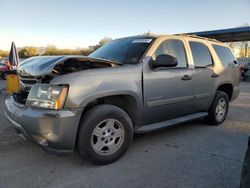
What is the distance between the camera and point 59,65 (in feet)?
10.5

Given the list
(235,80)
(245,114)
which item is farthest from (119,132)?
Answer: (245,114)

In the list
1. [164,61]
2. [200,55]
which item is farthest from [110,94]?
[200,55]

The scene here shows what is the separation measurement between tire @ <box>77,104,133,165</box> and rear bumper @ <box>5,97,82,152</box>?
0.49ft

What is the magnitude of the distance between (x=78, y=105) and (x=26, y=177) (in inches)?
43.6

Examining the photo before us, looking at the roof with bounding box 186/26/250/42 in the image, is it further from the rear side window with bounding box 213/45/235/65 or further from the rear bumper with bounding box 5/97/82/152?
the rear bumper with bounding box 5/97/82/152

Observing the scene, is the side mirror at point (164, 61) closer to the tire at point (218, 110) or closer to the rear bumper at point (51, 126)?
the rear bumper at point (51, 126)

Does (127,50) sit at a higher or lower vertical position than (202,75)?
higher

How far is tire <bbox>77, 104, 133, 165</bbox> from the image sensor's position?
10.2ft

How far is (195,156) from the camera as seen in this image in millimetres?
3729

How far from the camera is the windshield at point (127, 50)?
3.92m

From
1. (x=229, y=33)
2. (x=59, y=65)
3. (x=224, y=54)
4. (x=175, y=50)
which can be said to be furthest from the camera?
(x=229, y=33)

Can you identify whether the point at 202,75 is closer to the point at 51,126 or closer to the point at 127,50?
the point at 127,50

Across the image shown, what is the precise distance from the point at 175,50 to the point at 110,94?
67.8 inches

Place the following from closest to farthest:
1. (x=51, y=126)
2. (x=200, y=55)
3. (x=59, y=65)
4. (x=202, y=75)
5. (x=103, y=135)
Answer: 1. (x=51, y=126)
2. (x=59, y=65)
3. (x=103, y=135)
4. (x=202, y=75)
5. (x=200, y=55)
